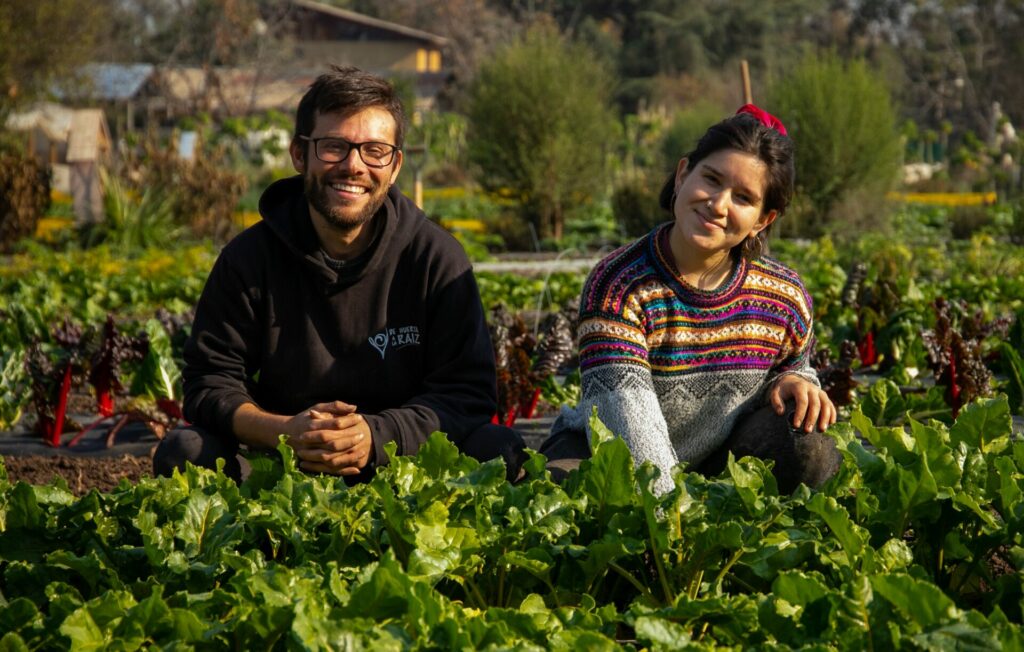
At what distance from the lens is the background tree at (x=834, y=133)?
45.1ft

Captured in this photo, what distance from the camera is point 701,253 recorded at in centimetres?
330

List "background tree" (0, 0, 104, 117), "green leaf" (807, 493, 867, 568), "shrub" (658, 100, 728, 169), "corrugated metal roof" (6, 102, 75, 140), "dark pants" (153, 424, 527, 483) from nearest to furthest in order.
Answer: "green leaf" (807, 493, 867, 568), "dark pants" (153, 424, 527, 483), "shrub" (658, 100, 728, 169), "background tree" (0, 0, 104, 117), "corrugated metal roof" (6, 102, 75, 140)

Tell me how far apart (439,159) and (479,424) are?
2502cm

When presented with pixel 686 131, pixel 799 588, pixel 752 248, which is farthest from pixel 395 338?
pixel 686 131

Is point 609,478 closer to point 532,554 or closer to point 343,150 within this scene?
point 532,554

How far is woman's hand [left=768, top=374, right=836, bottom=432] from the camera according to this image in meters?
3.20

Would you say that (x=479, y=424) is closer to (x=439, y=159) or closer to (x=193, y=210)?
(x=193, y=210)

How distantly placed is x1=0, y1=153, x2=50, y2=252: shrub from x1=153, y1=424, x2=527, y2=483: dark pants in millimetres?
11158

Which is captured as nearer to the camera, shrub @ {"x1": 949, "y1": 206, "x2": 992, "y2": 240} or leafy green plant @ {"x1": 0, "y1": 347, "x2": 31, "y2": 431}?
leafy green plant @ {"x1": 0, "y1": 347, "x2": 31, "y2": 431}

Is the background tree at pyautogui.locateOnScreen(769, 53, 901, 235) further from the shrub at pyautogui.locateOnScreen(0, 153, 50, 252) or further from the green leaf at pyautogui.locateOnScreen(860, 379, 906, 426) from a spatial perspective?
the green leaf at pyautogui.locateOnScreen(860, 379, 906, 426)

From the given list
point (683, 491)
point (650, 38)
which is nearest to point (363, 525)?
point (683, 491)

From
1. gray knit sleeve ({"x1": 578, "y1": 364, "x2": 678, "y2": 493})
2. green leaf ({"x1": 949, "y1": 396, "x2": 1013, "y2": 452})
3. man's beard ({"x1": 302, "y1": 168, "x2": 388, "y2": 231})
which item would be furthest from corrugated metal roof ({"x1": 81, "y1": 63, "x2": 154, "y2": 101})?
green leaf ({"x1": 949, "y1": 396, "x2": 1013, "y2": 452})

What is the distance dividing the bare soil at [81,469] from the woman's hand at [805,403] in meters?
2.16

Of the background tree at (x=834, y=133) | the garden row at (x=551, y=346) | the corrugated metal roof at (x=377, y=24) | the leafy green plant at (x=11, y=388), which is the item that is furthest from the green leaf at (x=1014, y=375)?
the corrugated metal roof at (x=377, y=24)
